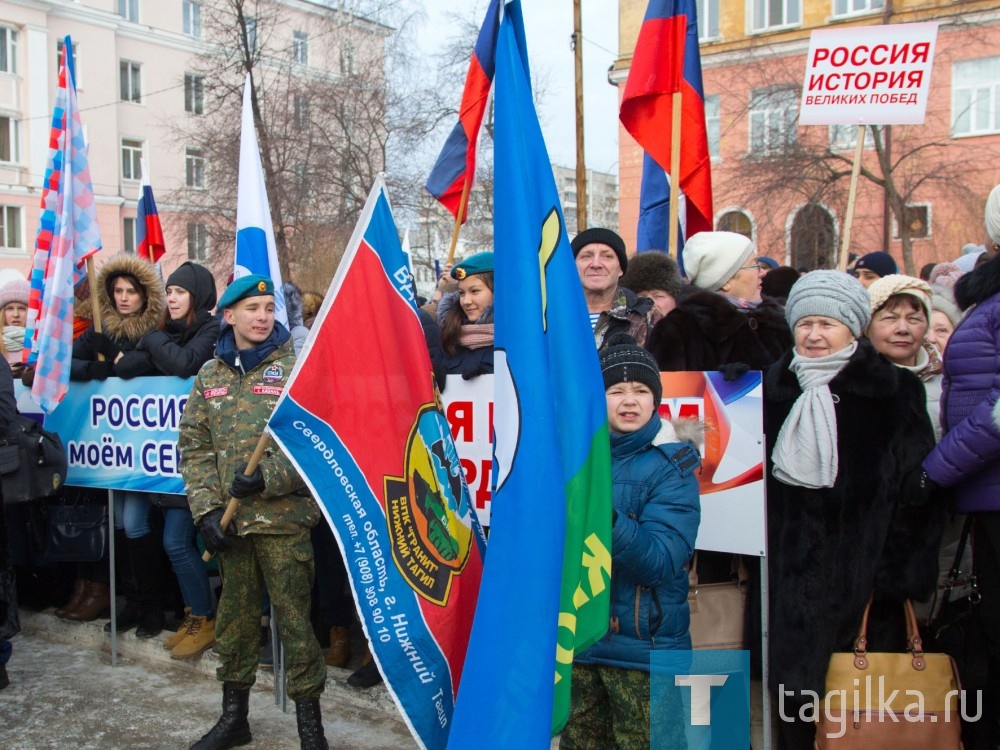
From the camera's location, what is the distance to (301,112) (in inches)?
818

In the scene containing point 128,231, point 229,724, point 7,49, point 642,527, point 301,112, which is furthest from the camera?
point 128,231

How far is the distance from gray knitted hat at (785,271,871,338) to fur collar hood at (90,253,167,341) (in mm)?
3845

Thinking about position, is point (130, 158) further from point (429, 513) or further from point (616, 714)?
point (616, 714)

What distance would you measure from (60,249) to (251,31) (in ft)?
52.2

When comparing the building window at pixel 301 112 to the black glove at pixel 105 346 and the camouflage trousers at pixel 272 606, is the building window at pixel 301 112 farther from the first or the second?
the camouflage trousers at pixel 272 606

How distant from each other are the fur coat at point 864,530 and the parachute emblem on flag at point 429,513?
49.5 inches

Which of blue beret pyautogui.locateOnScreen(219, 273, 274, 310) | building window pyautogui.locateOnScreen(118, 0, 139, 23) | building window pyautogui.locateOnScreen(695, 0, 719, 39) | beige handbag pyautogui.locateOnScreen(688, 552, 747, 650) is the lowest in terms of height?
beige handbag pyautogui.locateOnScreen(688, 552, 747, 650)

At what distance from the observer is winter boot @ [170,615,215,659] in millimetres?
5320

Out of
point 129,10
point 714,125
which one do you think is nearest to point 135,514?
point 714,125

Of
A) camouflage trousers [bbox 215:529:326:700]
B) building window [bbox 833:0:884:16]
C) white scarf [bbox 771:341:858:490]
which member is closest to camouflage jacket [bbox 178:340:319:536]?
camouflage trousers [bbox 215:529:326:700]

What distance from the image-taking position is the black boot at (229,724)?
4.27 meters

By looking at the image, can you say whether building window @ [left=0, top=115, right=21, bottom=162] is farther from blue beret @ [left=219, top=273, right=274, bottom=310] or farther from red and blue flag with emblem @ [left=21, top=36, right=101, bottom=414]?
blue beret @ [left=219, top=273, right=274, bottom=310]

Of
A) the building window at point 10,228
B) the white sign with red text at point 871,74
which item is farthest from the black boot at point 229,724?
the building window at point 10,228

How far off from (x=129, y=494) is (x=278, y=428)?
2849 mm
